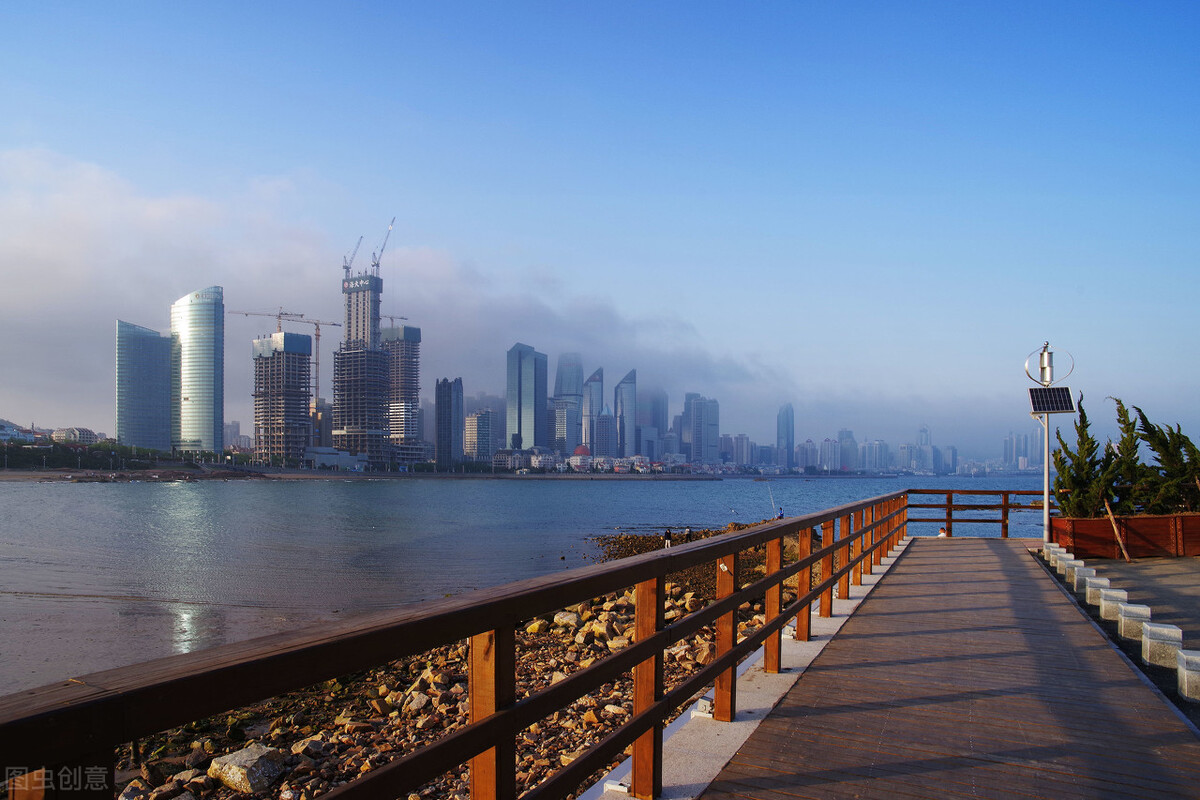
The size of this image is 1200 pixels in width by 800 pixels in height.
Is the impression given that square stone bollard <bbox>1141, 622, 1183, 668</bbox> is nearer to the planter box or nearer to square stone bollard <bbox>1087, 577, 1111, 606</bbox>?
square stone bollard <bbox>1087, 577, 1111, 606</bbox>

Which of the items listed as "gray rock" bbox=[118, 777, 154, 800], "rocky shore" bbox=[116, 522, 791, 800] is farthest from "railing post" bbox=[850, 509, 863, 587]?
"gray rock" bbox=[118, 777, 154, 800]

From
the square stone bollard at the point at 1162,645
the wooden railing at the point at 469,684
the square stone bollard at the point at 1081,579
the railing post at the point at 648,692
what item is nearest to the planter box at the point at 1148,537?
the square stone bollard at the point at 1081,579

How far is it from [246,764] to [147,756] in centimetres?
174

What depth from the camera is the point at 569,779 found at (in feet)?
8.59

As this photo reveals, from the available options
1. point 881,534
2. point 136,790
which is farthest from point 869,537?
point 136,790

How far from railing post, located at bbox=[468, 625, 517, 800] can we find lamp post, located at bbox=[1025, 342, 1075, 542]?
14.4 metres

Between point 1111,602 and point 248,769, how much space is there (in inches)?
335

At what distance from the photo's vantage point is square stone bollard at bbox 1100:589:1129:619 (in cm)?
753

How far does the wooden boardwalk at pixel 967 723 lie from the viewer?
3.62 metres

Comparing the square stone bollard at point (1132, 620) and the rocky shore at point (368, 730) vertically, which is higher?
Answer: the square stone bollard at point (1132, 620)

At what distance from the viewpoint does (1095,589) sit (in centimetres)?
830

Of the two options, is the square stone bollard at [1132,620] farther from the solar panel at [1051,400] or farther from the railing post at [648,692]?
the solar panel at [1051,400]

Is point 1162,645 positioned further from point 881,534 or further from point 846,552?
point 881,534

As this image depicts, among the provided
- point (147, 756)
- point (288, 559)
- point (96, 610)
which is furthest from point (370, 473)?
point (147, 756)
